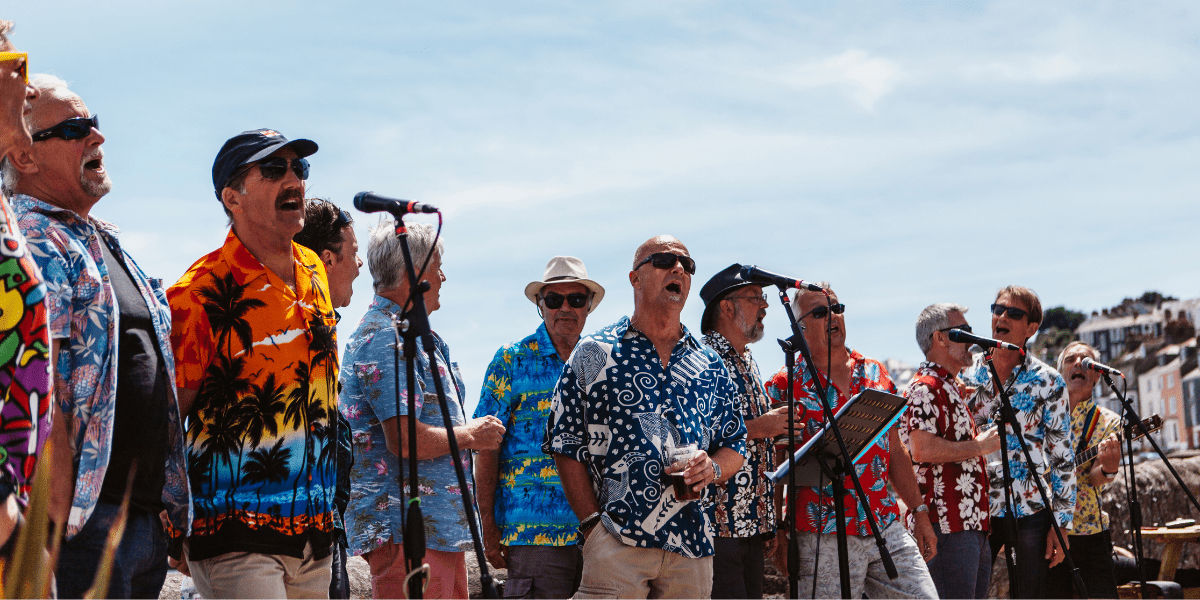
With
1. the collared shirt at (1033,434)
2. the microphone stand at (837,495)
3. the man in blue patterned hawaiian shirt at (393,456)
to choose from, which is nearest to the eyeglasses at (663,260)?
the microphone stand at (837,495)

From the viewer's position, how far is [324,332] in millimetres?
3594

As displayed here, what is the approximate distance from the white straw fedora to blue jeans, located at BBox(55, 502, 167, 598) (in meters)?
2.75

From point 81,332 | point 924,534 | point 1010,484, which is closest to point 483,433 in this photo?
point 81,332

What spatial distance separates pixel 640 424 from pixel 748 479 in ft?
3.98

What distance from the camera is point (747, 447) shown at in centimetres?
505

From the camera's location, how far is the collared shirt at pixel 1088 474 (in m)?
7.82

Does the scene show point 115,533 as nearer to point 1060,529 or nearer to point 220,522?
point 220,522

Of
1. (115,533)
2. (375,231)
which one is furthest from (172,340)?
(375,231)

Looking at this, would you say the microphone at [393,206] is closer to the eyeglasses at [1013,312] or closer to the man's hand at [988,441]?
the man's hand at [988,441]

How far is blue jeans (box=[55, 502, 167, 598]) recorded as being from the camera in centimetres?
272

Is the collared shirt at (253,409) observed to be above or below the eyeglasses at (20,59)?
below

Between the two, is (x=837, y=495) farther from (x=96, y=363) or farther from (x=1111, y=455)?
(x=1111, y=455)

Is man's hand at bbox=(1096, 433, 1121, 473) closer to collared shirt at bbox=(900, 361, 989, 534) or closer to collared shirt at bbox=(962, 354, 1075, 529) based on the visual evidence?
collared shirt at bbox=(962, 354, 1075, 529)

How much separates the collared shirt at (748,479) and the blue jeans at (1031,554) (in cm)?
208
